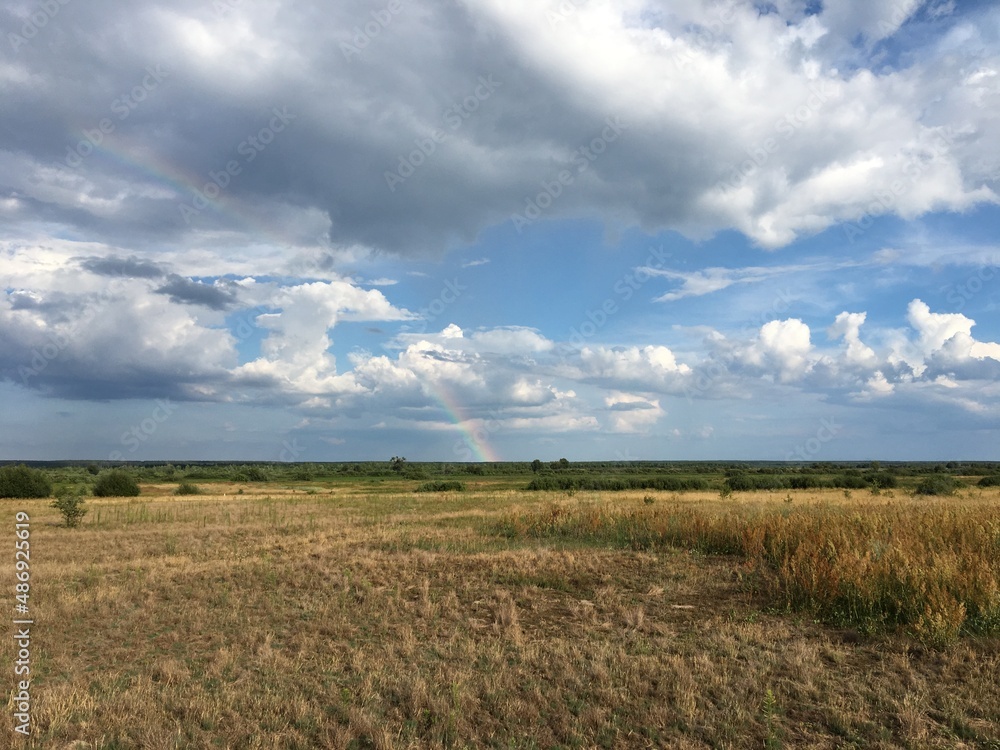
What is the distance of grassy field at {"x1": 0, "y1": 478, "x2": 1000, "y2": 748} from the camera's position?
599 centimetres

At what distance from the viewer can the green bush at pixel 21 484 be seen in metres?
49.0

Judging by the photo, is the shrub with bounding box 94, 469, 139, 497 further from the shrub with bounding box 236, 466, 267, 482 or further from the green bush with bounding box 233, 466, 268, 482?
the shrub with bounding box 236, 466, 267, 482

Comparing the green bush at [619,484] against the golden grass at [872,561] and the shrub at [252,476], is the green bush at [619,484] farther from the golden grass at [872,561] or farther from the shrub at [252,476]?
the shrub at [252,476]

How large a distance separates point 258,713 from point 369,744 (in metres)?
1.45

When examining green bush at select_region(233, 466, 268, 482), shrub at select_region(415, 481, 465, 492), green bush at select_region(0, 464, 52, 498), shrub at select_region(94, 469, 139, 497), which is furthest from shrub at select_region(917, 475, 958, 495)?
green bush at select_region(233, 466, 268, 482)

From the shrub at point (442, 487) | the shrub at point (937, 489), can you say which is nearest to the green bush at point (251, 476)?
the shrub at point (442, 487)

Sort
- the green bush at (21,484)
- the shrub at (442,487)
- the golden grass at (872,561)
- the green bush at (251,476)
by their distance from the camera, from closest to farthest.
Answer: the golden grass at (872,561), the green bush at (21,484), the shrub at (442,487), the green bush at (251,476)

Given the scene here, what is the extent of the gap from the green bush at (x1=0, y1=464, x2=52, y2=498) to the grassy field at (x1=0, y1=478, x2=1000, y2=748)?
4376 centimetres

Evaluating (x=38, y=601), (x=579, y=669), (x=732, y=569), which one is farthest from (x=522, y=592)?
(x=38, y=601)

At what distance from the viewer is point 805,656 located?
294 inches

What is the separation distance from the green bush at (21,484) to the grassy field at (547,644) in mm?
43760

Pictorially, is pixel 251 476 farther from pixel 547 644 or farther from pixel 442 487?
pixel 547 644

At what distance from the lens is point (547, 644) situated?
8.48m

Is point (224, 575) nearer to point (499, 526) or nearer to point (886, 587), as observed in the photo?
point (499, 526)
